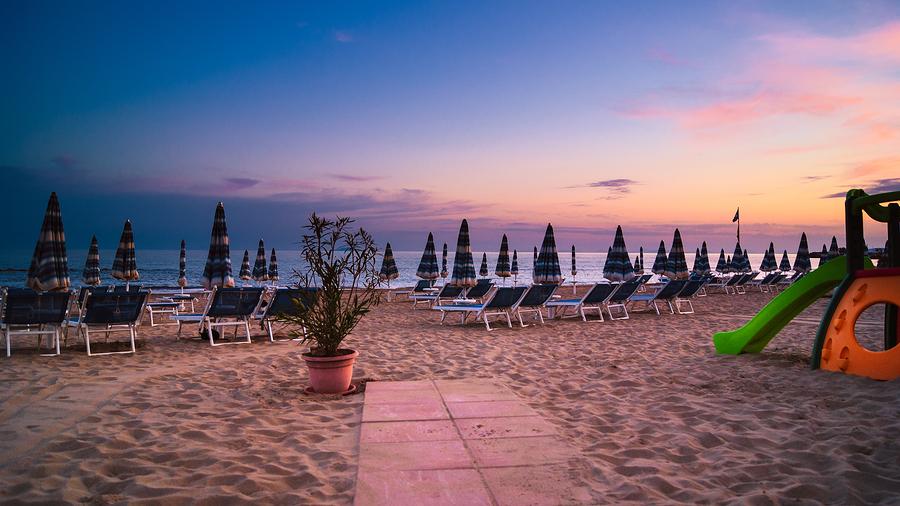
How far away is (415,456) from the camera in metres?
2.55

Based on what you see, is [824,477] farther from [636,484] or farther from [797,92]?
[797,92]

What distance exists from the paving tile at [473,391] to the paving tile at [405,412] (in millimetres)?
244

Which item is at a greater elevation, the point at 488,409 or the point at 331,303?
the point at 331,303

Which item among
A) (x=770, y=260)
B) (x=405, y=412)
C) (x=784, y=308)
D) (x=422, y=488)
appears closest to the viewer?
(x=422, y=488)

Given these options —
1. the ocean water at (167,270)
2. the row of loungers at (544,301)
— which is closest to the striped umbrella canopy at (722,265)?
the row of loungers at (544,301)

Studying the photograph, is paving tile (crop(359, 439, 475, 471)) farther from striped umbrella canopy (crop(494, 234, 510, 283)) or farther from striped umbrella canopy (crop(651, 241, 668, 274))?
striped umbrella canopy (crop(651, 241, 668, 274))

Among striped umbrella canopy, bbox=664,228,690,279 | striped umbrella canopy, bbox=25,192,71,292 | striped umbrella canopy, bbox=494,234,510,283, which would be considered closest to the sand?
striped umbrella canopy, bbox=25,192,71,292

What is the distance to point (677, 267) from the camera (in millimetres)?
14406

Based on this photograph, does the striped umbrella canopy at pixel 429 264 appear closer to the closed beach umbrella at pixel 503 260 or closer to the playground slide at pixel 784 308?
the closed beach umbrella at pixel 503 260

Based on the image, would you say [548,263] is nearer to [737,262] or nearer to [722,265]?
[737,262]

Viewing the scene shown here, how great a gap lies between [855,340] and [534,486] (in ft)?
13.1

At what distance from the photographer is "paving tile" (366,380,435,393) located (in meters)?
4.11

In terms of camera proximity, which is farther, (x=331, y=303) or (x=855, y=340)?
(x=855, y=340)

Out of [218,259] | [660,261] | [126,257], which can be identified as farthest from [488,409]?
[660,261]
